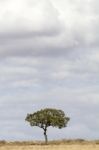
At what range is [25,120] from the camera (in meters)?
129

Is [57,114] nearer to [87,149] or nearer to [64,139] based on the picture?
[64,139]

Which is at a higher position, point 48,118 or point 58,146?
point 48,118

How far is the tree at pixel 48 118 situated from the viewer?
411 ft

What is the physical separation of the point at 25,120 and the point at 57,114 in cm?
828

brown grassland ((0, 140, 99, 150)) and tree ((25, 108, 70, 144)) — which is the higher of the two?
tree ((25, 108, 70, 144))

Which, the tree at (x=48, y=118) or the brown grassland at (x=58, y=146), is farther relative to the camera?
the tree at (x=48, y=118)

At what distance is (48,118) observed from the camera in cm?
12550

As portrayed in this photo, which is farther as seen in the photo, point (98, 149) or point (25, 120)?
point (25, 120)

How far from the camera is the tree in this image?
125m

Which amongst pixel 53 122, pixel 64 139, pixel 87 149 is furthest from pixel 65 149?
pixel 53 122

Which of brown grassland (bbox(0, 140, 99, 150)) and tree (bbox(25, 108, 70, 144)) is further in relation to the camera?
tree (bbox(25, 108, 70, 144))

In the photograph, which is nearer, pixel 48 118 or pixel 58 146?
pixel 58 146

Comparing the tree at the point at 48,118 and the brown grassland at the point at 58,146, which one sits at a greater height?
the tree at the point at 48,118

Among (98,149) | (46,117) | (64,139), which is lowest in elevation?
(98,149)
